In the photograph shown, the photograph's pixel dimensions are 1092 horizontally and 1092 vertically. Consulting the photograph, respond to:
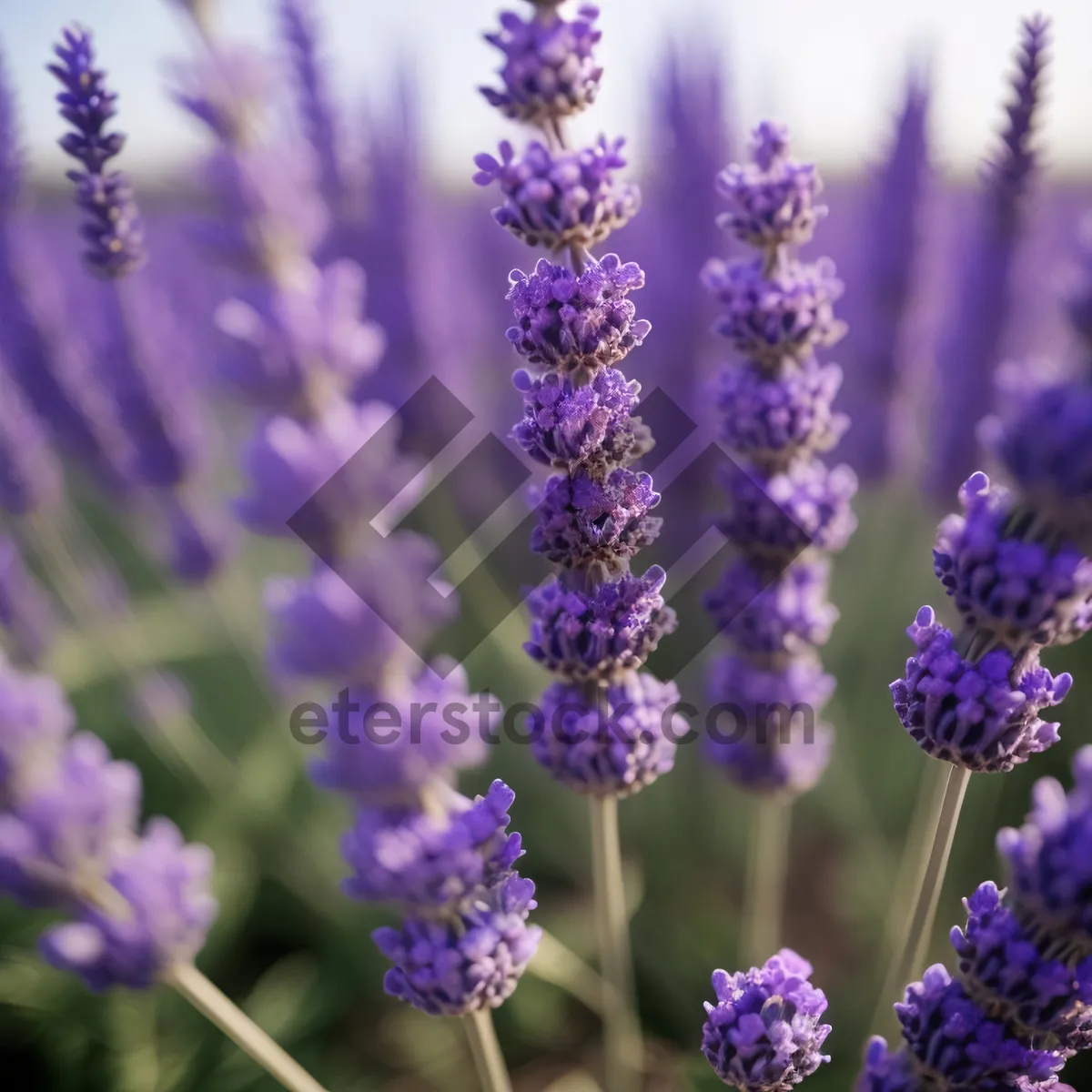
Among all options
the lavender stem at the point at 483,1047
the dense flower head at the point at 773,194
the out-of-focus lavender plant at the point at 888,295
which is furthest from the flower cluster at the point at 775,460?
the out-of-focus lavender plant at the point at 888,295

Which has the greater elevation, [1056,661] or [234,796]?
[1056,661]

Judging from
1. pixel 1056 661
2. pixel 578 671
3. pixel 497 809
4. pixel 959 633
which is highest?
pixel 1056 661

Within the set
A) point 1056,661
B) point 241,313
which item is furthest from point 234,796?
point 1056,661

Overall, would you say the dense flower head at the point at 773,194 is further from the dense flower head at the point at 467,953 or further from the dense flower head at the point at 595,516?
the dense flower head at the point at 467,953

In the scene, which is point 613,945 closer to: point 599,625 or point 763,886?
point 763,886

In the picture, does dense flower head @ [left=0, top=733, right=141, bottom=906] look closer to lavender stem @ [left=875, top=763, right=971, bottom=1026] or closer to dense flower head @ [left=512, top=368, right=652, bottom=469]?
dense flower head @ [left=512, top=368, right=652, bottom=469]

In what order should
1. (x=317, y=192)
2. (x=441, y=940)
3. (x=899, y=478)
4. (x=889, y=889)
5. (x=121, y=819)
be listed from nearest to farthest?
(x=441, y=940)
(x=121, y=819)
(x=889, y=889)
(x=317, y=192)
(x=899, y=478)

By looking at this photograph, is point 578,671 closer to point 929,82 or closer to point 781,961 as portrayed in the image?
point 781,961
